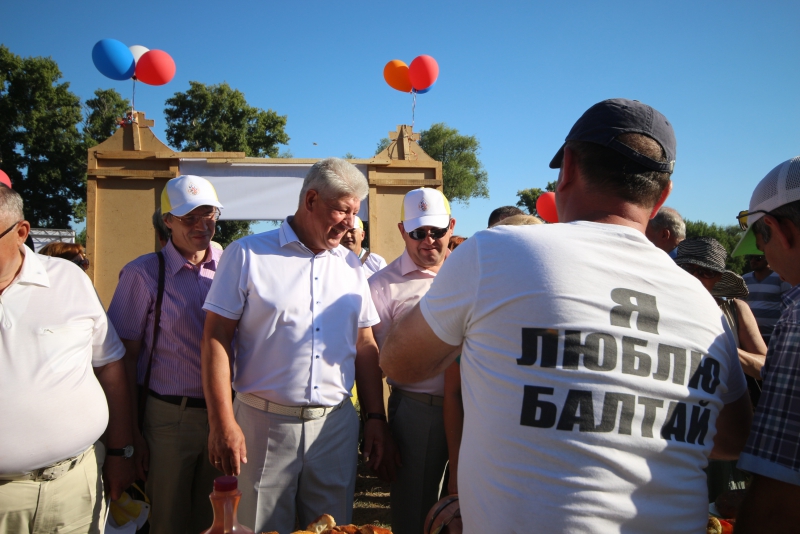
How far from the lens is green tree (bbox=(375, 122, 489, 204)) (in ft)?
144

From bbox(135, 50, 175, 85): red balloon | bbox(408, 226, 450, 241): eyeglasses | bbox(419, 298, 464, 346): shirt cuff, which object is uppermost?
bbox(135, 50, 175, 85): red balloon

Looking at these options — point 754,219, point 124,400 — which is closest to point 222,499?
point 124,400

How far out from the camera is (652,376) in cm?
113

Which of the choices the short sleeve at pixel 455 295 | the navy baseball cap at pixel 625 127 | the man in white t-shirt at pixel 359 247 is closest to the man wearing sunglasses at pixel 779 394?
the navy baseball cap at pixel 625 127

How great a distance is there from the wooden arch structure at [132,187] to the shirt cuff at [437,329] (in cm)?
593

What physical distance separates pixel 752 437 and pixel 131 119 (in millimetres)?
7731

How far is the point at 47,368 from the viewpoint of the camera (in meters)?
2.13

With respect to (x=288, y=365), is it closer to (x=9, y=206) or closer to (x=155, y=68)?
(x=9, y=206)

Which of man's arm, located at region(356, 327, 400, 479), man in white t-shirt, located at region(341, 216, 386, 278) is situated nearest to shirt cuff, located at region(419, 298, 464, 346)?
man's arm, located at region(356, 327, 400, 479)

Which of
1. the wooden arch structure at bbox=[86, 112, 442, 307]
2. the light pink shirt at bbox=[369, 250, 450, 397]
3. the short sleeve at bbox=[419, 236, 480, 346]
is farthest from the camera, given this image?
the wooden arch structure at bbox=[86, 112, 442, 307]

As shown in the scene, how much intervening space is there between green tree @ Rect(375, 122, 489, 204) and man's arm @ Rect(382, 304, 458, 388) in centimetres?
4290

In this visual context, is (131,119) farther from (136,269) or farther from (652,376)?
(652,376)

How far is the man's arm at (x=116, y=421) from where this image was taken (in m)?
2.53

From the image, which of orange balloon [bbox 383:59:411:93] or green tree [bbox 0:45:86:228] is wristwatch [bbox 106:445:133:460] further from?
green tree [bbox 0:45:86:228]
